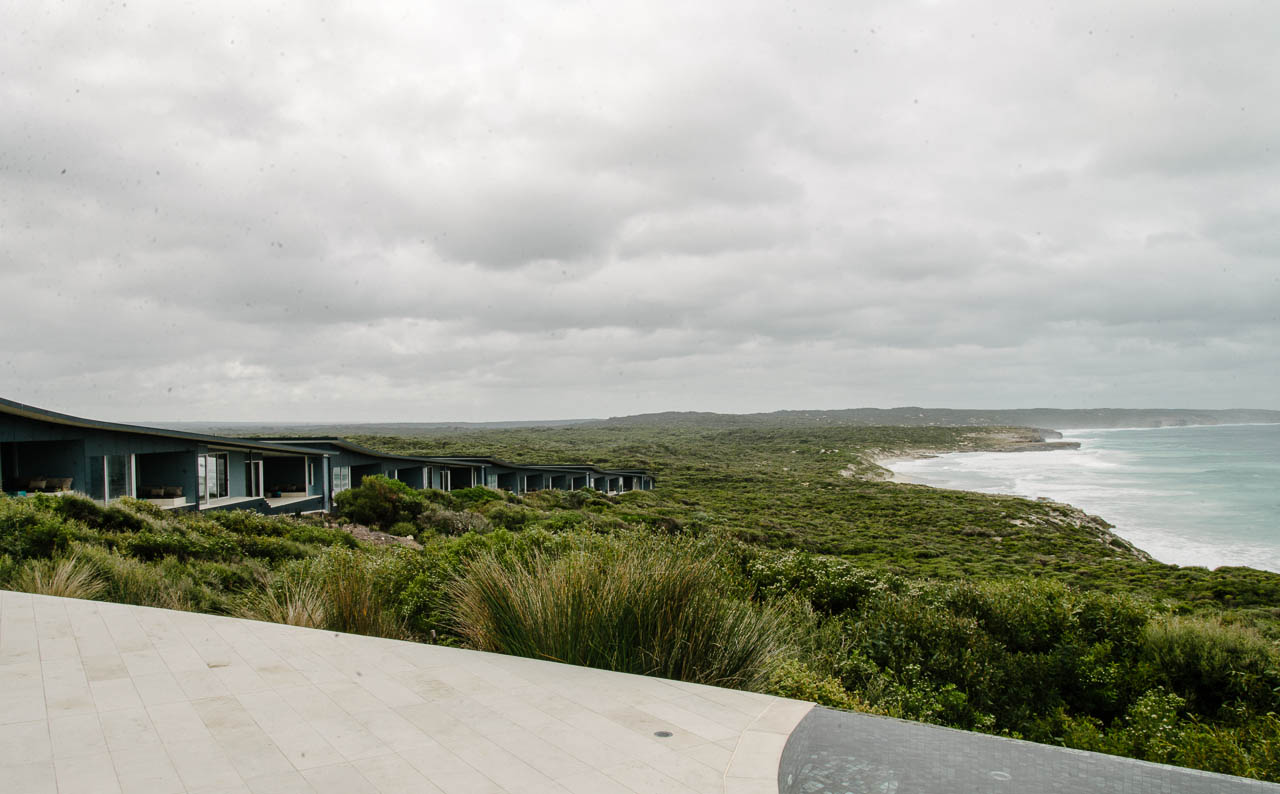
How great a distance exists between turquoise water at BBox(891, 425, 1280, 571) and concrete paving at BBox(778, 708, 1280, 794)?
118ft

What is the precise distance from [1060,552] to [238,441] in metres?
33.1

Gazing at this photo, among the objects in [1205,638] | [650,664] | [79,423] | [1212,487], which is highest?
[79,423]

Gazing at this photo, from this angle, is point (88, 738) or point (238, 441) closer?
point (88, 738)

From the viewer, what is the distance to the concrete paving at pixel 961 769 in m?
2.79

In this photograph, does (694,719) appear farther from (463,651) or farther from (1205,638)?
(1205,638)

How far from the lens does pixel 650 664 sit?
15.4 feet

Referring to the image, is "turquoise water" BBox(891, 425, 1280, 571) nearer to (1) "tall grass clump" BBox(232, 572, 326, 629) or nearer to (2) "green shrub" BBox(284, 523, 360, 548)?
(2) "green shrub" BBox(284, 523, 360, 548)

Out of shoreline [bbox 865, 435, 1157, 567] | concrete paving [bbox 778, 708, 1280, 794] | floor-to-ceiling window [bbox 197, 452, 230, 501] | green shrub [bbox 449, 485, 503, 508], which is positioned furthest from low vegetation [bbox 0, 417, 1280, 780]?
shoreline [bbox 865, 435, 1157, 567]

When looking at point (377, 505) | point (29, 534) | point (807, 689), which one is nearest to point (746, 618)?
point (807, 689)

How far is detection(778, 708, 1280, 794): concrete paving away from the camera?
279 centimetres

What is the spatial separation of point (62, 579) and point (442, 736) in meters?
6.25

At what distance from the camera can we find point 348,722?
11.5 ft

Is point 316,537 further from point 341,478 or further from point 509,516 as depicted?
point 341,478

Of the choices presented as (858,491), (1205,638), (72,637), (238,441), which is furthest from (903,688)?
(858,491)
